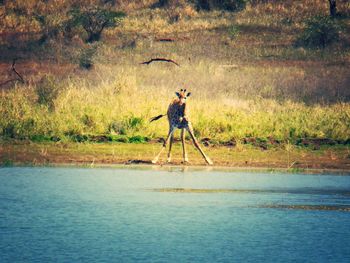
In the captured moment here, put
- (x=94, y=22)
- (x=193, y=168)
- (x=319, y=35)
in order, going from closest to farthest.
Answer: (x=193, y=168) → (x=319, y=35) → (x=94, y=22)

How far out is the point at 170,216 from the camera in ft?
36.3

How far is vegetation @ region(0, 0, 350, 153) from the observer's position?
19.1m

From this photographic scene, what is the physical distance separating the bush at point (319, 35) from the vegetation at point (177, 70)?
0.16 ft

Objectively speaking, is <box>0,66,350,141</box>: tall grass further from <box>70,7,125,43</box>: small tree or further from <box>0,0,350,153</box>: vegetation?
<box>70,7,125,43</box>: small tree

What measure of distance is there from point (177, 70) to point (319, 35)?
9.12m

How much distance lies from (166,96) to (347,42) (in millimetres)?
16717

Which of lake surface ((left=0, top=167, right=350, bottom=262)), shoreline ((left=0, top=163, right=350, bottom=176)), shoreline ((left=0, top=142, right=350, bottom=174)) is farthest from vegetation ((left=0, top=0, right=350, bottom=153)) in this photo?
lake surface ((left=0, top=167, right=350, bottom=262))

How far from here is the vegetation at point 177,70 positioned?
62.7ft

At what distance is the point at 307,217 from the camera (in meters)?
11.1

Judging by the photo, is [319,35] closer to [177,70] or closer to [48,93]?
[177,70]

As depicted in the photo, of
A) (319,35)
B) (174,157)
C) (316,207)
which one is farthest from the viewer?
(319,35)

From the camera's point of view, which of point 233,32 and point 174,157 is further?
point 233,32

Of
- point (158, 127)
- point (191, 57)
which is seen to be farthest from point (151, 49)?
point (158, 127)

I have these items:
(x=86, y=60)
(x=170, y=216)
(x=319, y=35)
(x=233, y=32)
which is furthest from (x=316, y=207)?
(x=233, y=32)
